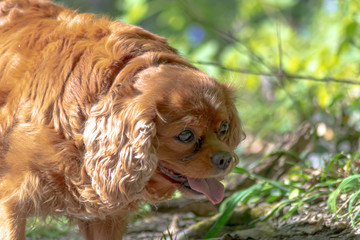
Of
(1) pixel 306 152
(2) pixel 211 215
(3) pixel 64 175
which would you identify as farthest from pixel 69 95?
(1) pixel 306 152

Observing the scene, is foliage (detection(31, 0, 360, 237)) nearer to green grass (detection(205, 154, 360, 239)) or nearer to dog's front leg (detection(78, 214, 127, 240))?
green grass (detection(205, 154, 360, 239))

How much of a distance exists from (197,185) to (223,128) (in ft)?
1.09

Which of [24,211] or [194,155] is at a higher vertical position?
[194,155]

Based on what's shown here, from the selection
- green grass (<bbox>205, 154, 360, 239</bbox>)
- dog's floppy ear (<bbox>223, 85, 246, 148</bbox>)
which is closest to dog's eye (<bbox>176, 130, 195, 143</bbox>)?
dog's floppy ear (<bbox>223, 85, 246, 148</bbox>)

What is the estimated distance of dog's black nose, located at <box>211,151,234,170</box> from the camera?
3.01 metres

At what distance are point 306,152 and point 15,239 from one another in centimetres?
261

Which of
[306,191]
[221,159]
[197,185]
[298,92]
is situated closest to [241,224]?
[306,191]

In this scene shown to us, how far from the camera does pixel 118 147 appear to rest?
9.79 feet

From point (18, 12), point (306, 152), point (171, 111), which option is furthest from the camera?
point (306, 152)

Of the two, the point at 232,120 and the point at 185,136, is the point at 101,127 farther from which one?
the point at 232,120

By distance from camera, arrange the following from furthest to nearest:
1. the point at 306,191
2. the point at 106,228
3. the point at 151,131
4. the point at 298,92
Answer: the point at 298,92, the point at 306,191, the point at 106,228, the point at 151,131

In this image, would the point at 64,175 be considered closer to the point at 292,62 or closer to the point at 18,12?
the point at 18,12

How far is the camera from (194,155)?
9.95ft

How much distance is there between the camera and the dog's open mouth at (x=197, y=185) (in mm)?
3143
